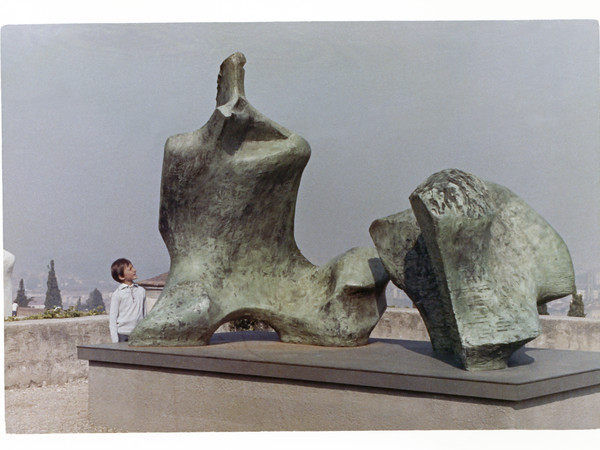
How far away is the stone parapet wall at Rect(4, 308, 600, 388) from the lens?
28.2 feet

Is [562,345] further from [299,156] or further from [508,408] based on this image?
[508,408]

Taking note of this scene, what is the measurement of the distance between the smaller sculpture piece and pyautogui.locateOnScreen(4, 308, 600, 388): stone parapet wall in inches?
133

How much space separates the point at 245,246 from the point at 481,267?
243cm

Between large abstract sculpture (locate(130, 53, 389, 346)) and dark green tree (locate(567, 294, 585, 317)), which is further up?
large abstract sculpture (locate(130, 53, 389, 346))

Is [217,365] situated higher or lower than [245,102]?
lower

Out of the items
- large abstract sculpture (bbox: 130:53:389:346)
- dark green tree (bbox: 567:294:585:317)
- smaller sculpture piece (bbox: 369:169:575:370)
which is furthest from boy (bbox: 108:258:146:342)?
dark green tree (bbox: 567:294:585:317)

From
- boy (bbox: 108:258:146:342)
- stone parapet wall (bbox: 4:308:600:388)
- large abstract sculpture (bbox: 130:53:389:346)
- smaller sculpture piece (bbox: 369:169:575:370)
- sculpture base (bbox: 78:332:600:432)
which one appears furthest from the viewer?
stone parapet wall (bbox: 4:308:600:388)

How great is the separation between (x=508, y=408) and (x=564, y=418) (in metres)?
0.66

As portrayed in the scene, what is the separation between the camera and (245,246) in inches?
288

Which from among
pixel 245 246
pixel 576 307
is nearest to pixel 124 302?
pixel 245 246

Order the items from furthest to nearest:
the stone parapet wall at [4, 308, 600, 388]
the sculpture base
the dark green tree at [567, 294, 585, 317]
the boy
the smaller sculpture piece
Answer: the dark green tree at [567, 294, 585, 317] < the stone parapet wall at [4, 308, 600, 388] < the boy < the smaller sculpture piece < the sculpture base

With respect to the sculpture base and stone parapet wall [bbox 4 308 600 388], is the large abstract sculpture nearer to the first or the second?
the sculpture base

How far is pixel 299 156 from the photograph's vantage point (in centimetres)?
729

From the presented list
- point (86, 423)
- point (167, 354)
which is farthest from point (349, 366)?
point (86, 423)
